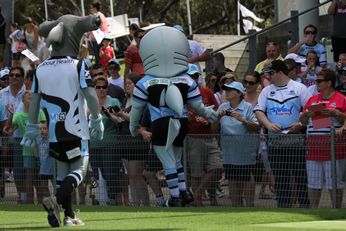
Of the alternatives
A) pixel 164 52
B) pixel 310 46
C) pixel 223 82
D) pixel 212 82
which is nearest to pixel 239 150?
pixel 223 82

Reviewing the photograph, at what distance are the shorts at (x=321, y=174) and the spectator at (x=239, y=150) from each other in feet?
3.20

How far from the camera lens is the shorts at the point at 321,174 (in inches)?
627

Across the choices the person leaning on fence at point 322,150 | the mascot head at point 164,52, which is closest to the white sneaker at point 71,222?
the mascot head at point 164,52

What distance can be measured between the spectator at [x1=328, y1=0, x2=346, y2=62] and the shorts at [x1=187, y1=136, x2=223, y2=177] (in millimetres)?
4171

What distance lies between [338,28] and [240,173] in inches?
188

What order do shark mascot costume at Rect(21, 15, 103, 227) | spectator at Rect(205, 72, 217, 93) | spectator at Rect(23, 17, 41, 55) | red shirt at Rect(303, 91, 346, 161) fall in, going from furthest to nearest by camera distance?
spectator at Rect(23, 17, 41, 55), spectator at Rect(205, 72, 217, 93), red shirt at Rect(303, 91, 346, 161), shark mascot costume at Rect(21, 15, 103, 227)

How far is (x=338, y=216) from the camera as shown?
47.1 feet

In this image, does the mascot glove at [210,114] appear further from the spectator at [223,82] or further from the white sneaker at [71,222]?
the white sneaker at [71,222]

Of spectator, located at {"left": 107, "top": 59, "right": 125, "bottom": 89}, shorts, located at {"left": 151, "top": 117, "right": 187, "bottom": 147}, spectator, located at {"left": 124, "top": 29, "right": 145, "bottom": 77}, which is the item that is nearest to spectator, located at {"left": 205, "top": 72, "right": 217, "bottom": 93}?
spectator, located at {"left": 124, "top": 29, "right": 145, "bottom": 77}

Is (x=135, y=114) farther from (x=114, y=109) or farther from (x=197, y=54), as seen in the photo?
(x=197, y=54)

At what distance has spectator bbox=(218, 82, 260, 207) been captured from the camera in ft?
54.7

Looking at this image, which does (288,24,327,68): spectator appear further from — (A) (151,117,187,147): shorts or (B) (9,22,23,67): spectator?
(B) (9,22,23,67): spectator

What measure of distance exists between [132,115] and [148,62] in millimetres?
743

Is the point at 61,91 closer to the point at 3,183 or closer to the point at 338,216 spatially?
the point at 338,216
